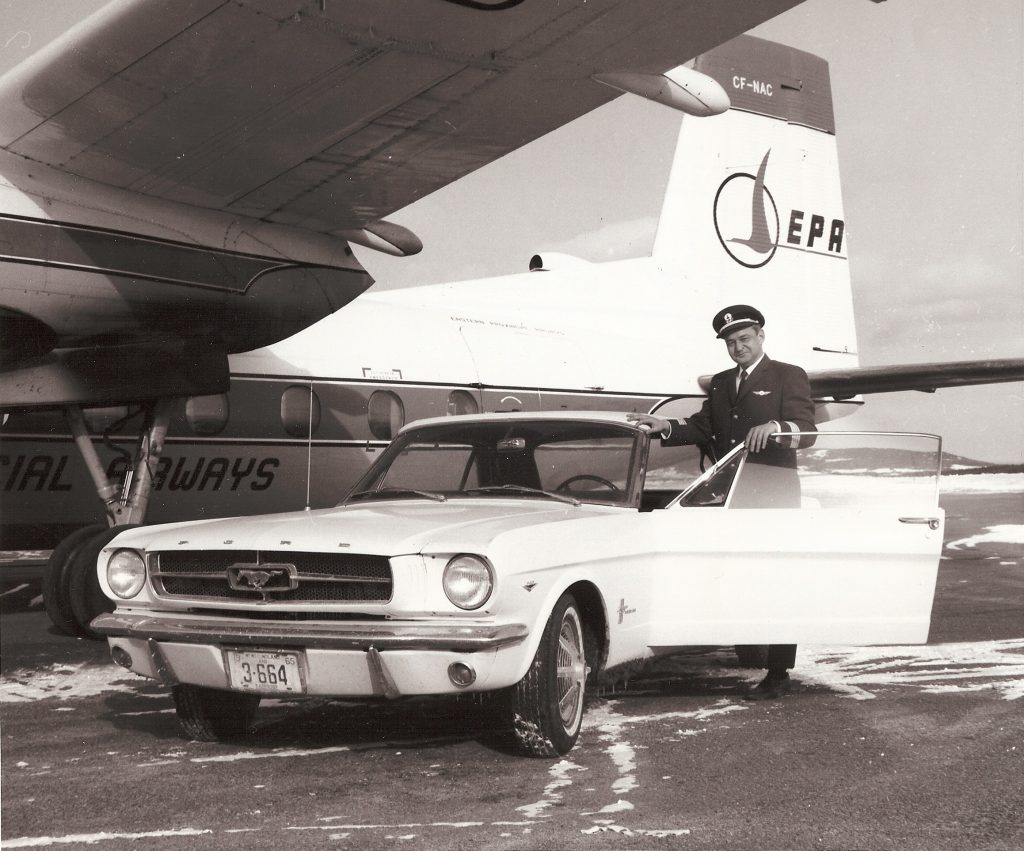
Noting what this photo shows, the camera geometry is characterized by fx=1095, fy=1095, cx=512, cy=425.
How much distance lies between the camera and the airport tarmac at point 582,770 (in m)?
3.31

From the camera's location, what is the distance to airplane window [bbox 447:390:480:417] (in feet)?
35.9

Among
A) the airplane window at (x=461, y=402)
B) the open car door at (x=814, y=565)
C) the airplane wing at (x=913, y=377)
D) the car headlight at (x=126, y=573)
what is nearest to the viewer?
the car headlight at (x=126, y=573)

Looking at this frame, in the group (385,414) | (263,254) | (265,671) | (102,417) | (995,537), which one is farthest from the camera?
(995,537)

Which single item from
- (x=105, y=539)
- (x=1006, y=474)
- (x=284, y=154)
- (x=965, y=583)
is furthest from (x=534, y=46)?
(x=1006, y=474)

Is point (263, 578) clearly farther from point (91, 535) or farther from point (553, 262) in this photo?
point (553, 262)

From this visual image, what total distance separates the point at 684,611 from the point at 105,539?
4158 millimetres

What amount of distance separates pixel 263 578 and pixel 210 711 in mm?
779

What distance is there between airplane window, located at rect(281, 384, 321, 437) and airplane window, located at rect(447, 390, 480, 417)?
59.8 inches

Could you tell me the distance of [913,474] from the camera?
4965 millimetres

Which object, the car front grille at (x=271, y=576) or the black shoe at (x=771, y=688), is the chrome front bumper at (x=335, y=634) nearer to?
the car front grille at (x=271, y=576)

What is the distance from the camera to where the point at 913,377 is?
1073 cm

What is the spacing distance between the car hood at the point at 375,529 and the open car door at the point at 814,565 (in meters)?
0.48

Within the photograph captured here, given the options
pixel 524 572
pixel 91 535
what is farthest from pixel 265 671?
pixel 91 535

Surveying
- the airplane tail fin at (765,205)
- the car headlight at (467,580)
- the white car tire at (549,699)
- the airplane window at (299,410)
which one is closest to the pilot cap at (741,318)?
the white car tire at (549,699)
